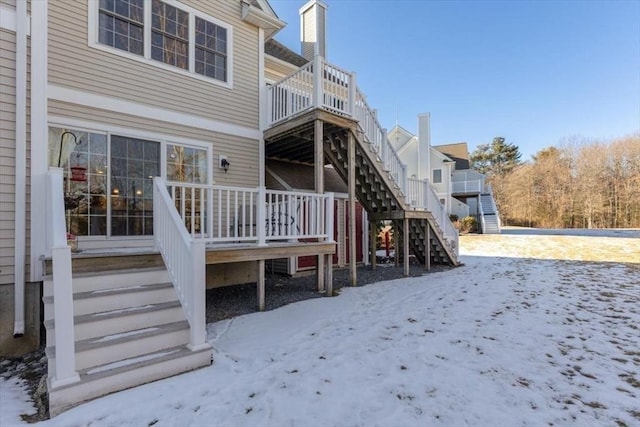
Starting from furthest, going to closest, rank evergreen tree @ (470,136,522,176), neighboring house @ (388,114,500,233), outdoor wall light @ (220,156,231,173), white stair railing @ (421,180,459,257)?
evergreen tree @ (470,136,522,176)
neighboring house @ (388,114,500,233)
white stair railing @ (421,180,459,257)
outdoor wall light @ (220,156,231,173)

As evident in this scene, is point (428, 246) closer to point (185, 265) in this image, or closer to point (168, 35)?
point (185, 265)

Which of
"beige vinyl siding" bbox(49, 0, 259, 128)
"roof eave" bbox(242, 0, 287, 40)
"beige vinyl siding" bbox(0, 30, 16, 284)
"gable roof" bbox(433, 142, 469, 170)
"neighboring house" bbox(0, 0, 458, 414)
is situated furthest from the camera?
"gable roof" bbox(433, 142, 469, 170)

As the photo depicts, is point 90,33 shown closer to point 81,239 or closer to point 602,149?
point 81,239

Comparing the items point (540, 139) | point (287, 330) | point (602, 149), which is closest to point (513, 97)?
point (602, 149)

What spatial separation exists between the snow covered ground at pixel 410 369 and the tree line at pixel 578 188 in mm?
24635

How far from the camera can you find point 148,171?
19.4 feet

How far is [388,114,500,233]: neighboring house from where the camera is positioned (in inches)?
907

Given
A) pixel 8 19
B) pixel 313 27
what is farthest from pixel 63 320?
pixel 313 27

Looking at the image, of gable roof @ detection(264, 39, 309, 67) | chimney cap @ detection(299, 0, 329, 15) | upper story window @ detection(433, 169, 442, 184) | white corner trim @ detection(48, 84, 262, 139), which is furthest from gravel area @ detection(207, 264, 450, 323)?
upper story window @ detection(433, 169, 442, 184)

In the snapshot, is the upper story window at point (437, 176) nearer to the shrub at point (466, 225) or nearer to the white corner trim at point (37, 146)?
the shrub at point (466, 225)

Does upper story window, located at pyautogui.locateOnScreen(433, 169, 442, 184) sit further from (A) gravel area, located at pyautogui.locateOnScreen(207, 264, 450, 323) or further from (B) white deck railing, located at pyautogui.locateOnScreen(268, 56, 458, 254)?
(B) white deck railing, located at pyautogui.locateOnScreen(268, 56, 458, 254)

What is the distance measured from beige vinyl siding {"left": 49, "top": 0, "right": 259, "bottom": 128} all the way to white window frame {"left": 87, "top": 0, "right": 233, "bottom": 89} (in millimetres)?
64

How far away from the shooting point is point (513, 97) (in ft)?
84.0

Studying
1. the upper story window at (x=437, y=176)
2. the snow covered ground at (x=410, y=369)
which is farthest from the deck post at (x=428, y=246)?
the upper story window at (x=437, y=176)
